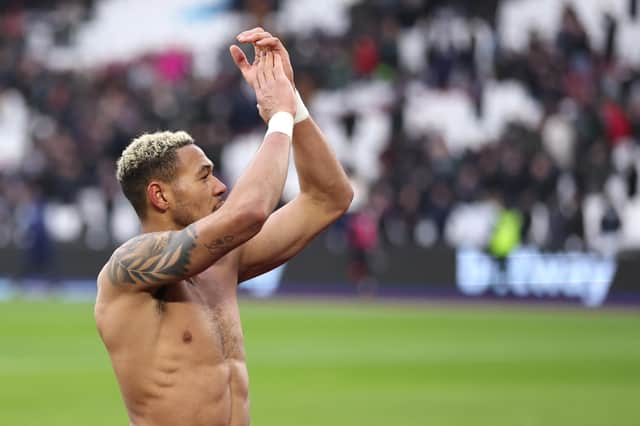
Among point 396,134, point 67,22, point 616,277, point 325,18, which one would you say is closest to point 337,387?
point 616,277

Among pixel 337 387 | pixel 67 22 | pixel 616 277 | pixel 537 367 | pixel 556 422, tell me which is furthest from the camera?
pixel 67 22

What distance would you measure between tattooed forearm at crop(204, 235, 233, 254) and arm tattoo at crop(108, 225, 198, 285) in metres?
0.07

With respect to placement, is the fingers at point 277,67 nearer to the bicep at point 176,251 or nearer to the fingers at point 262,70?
the fingers at point 262,70

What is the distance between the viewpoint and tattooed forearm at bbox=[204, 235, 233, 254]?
4.62 m

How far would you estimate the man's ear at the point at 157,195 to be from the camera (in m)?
4.94

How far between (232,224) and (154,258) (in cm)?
39

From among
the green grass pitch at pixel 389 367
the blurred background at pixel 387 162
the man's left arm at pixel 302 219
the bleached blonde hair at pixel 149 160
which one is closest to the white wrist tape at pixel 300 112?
the man's left arm at pixel 302 219

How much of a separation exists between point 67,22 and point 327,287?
12.5m

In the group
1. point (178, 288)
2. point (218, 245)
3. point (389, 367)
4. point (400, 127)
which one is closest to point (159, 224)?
point (178, 288)

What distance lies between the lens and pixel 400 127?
2792cm

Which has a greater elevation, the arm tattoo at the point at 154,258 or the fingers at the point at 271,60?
the fingers at the point at 271,60

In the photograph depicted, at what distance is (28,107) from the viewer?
31484mm

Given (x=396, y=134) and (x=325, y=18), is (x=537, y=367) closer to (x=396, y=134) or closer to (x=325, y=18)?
(x=396, y=134)

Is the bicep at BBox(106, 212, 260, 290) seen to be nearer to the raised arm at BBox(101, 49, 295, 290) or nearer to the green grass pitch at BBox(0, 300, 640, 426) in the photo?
the raised arm at BBox(101, 49, 295, 290)
